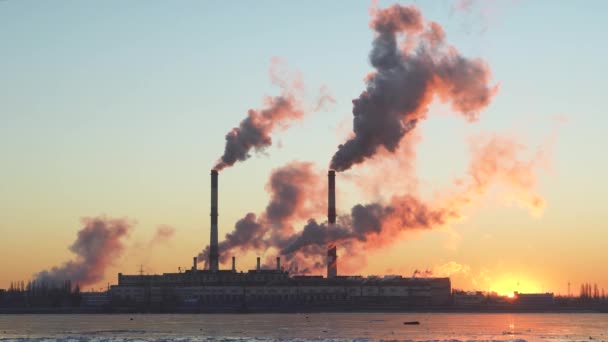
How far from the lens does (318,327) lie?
165 meters

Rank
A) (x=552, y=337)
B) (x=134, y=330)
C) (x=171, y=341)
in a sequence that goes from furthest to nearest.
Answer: (x=134, y=330)
(x=552, y=337)
(x=171, y=341)

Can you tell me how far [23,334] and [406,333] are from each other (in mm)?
49303

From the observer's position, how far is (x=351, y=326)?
16900cm

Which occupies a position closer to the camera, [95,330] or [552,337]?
[552,337]

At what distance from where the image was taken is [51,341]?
429ft

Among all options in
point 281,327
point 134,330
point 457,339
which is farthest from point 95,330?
point 457,339

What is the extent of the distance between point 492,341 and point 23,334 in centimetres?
6067

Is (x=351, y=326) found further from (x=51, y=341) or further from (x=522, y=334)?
(x=51, y=341)

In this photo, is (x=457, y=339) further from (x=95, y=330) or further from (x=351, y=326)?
(x=95, y=330)

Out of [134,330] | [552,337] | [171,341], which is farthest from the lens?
[134,330]

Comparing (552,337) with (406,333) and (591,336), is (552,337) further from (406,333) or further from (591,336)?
(406,333)

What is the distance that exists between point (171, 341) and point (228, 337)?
9.63 m

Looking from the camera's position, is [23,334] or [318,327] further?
[318,327]

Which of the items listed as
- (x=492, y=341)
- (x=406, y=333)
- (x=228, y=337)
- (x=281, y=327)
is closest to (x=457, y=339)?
(x=492, y=341)
